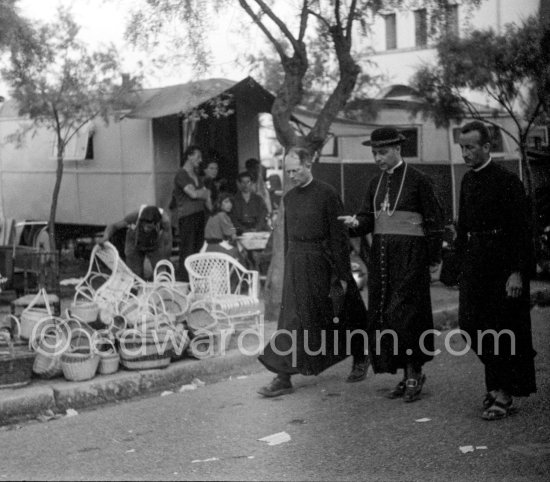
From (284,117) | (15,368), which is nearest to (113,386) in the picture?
(15,368)

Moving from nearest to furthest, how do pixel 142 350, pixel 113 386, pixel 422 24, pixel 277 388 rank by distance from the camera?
pixel 277 388, pixel 113 386, pixel 142 350, pixel 422 24

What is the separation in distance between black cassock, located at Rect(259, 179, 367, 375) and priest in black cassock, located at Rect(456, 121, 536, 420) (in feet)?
3.70

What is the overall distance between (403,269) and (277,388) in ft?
4.47

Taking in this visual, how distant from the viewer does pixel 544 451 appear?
5.43 m

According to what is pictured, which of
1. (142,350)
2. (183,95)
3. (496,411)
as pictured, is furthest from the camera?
(183,95)

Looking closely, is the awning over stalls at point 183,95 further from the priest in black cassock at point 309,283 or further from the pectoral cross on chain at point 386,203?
the pectoral cross on chain at point 386,203

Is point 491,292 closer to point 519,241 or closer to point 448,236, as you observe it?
point 519,241

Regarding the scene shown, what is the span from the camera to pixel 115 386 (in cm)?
760

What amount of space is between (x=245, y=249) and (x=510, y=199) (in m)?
6.71

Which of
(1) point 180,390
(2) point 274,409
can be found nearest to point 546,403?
(2) point 274,409

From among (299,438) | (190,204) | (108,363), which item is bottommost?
(299,438)

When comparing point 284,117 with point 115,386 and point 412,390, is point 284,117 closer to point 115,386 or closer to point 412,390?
point 115,386

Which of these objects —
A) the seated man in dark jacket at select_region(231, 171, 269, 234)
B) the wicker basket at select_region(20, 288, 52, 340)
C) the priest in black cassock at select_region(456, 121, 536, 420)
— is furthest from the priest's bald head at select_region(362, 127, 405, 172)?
the seated man in dark jacket at select_region(231, 171, 269, 234)

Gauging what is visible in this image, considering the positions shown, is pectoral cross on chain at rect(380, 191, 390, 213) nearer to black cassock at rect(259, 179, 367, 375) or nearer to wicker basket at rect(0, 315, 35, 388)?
black cassock at rect(259, 179, 367, 375)
